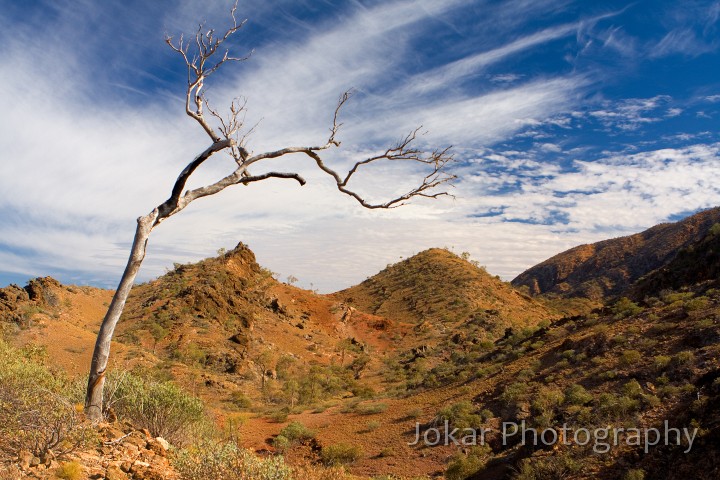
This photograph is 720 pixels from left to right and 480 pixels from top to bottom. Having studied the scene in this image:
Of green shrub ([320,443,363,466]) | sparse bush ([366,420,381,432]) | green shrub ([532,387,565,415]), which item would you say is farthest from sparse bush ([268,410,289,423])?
green shrub ([532,387,565,415])

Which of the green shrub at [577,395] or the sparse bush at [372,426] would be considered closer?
the green shrub at [577,395]

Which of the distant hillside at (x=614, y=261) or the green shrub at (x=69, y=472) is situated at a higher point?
the distant hillside at (x=614, y=261)

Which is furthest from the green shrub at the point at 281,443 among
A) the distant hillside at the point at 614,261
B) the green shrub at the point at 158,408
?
the distant hillside at the point at 614,261

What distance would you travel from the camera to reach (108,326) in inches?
232

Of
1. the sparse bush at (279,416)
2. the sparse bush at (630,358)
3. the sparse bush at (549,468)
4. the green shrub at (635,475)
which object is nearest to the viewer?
the green shrub at (635,475)

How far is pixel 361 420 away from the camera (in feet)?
55.8

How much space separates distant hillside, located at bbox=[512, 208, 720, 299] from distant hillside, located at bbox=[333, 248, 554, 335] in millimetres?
25363

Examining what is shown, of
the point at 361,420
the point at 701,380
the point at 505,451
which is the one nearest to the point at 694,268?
the point at 701,380

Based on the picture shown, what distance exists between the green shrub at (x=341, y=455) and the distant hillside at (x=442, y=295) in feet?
93.8

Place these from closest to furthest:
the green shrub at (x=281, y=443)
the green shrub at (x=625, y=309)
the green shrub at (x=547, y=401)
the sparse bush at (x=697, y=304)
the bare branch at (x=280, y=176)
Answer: the bare branch at (x=280, y=176)
the green shrub at (x=547, y=401)
the green shrub at (x=281, y=443)
the sparse bush at (x=697, y=304)
the green shrub at (x=625, y=309)

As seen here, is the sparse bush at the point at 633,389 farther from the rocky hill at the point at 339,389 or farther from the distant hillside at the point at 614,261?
the distant hillside at the point at 614,261

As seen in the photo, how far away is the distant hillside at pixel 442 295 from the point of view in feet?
159

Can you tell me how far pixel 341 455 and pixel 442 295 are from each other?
4507 centimetres

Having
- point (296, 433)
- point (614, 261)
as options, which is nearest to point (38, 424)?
point (296, 433)
